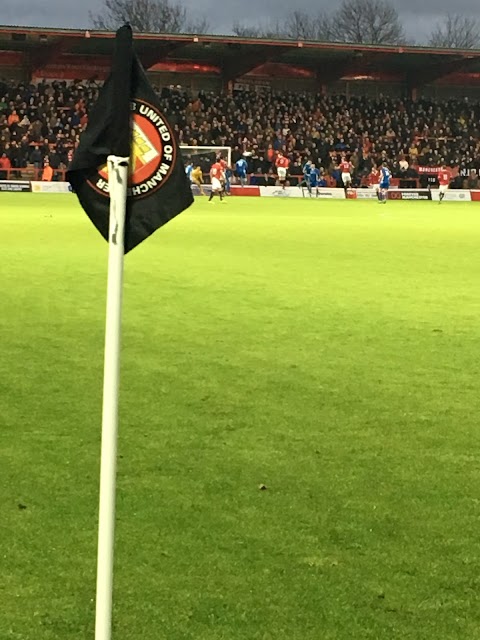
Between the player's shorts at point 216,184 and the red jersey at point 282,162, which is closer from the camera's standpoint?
the player's shorts at point 216,184

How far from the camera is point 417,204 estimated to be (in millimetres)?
43281

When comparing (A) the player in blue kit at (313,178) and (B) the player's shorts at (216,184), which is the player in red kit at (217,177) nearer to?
(B) the player's shorts at (216,184)

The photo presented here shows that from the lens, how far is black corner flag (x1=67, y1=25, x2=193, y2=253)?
313 cm

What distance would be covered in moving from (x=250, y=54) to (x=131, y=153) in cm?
5119

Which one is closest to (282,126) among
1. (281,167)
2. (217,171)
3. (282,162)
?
(282,162)

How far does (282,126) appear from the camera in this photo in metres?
53.4

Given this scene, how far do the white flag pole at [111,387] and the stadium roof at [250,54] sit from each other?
4573 cm

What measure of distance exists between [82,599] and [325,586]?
0.98 metres

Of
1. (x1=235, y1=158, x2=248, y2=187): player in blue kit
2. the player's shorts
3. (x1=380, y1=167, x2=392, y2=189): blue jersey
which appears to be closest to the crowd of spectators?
(x1=235, y1=158, x2=248, y2=187): player in blue kit

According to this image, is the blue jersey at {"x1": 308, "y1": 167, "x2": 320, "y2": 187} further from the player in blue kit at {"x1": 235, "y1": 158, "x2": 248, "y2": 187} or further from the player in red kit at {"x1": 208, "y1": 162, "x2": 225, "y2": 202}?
the player in red kit at {"x1": 208, "y1": 162, "x2": 225, "y2": 202}

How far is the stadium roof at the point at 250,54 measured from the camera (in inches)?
1905

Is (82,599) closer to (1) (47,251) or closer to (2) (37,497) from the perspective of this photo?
(2) (37,497)

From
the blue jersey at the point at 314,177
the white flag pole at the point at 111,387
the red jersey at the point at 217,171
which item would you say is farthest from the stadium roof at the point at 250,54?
the white flag pole at the point at 111,387

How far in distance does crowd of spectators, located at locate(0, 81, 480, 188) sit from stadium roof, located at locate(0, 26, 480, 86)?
1.50m
